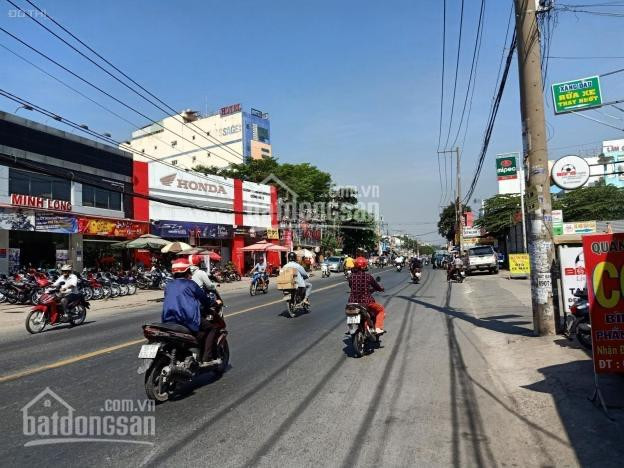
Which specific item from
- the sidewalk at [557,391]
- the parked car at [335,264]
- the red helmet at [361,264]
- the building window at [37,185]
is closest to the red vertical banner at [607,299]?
the sidewalk at [557,391]

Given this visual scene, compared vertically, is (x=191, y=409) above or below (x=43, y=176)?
below

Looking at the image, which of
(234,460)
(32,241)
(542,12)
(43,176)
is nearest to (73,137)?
(43,176)

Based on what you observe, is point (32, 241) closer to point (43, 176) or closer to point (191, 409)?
point (43, 176)

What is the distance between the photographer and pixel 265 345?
9125 millimetres

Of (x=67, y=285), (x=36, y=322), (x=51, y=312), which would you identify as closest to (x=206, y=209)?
(x=67, y=285)

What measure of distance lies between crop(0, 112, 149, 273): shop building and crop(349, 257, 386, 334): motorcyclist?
1294 cm

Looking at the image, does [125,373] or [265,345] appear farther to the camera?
[265,345]

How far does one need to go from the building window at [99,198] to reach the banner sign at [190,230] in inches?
116

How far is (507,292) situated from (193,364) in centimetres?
1440

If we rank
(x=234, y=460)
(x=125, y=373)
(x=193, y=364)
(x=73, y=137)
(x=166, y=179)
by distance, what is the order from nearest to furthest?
(x=234, y=460) → (x=193, y=364) → (x=125, y=373) → (x=73, y=137) → (x=166, y=179)

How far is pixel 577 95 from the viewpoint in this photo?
13.9 meters

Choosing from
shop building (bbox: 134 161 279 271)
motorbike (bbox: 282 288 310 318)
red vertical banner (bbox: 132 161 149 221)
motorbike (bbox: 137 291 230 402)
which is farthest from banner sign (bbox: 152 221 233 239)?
motorbike (bbox: 137 291 230 402)

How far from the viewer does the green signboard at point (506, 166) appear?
35344 millimetres

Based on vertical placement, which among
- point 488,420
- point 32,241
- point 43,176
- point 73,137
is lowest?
point 488,420
